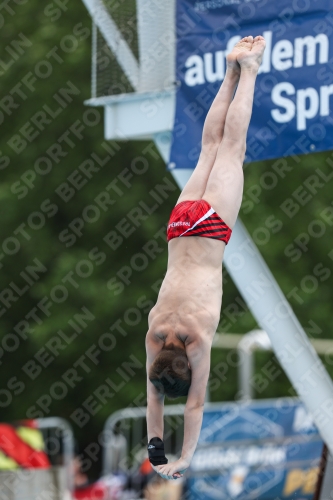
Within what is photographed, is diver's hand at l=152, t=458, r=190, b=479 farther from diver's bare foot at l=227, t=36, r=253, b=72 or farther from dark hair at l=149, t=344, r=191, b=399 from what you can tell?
diver's bare foot at l=227, t=36, r=253, b=72

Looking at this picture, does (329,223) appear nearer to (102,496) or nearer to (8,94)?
(8,94)

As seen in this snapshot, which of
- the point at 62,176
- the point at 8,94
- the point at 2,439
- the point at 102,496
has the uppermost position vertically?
the point at 8,94

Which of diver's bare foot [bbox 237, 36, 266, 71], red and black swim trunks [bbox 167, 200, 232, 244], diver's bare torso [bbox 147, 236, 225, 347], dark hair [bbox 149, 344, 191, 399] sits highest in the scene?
diver's bare foot [bbox 237, 36, 266, 71]

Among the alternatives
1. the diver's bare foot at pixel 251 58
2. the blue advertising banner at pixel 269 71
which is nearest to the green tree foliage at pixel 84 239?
the blue advertising banner at pixel 269 71

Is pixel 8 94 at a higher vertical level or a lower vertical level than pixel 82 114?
higher

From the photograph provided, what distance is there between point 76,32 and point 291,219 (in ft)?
16.8

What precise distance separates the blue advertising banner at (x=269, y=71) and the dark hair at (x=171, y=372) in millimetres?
2503

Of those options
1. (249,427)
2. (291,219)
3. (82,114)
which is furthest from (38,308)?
(249,427)

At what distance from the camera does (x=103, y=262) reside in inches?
587

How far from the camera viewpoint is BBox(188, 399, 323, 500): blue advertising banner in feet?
31.8

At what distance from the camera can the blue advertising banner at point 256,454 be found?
9.68 meters

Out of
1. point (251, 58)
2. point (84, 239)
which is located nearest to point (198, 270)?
point (251, 58)

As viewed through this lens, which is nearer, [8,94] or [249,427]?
[249,427]

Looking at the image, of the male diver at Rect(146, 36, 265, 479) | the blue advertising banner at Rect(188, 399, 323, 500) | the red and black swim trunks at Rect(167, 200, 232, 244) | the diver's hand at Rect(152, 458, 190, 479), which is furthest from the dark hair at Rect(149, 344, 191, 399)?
the blue advertising banner at Rect(188, 399, 323, 500)
